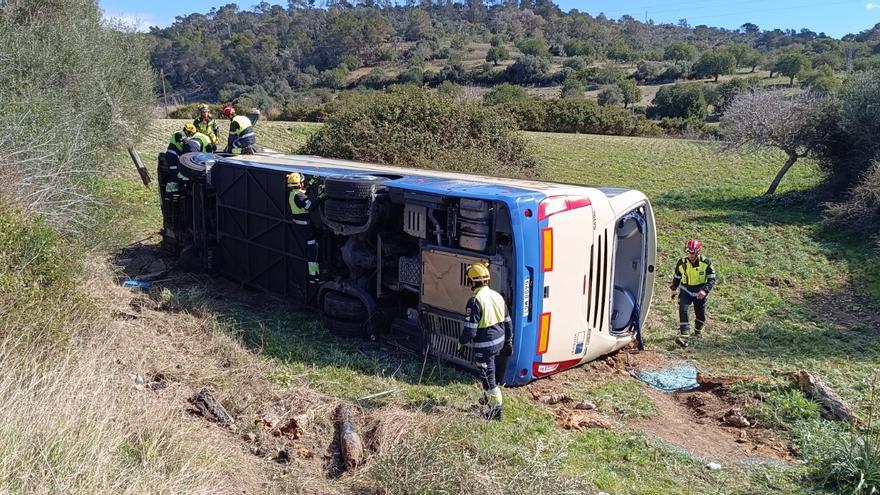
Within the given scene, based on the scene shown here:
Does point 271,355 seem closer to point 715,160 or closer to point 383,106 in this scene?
point 383,106

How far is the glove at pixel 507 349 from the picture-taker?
234 inches

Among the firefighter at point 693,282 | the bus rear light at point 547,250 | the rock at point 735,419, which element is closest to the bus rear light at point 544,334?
the bus rear light at point 547,250

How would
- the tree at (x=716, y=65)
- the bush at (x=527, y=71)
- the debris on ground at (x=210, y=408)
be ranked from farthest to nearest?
the bush at (x=527, y=71) → the tree at (x=716, y=65) → the debris on ground at (x=210, y=408)

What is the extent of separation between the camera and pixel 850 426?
5.63 m

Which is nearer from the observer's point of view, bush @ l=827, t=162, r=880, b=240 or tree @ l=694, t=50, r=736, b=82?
bush @ l=827, t=162, r=880, b=240

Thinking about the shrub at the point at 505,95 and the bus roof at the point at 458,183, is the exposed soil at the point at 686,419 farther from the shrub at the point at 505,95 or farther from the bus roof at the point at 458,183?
the shrub at the point at 505,95

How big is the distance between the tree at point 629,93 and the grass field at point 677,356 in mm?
41403

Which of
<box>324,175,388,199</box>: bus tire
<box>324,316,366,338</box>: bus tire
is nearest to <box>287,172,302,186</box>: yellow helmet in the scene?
<box>324,175,388,199</box>: bus tire

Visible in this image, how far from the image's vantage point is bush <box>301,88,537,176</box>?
17.7 m

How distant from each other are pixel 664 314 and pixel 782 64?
2784 inches

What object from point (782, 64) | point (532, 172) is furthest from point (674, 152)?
point (782, 64)

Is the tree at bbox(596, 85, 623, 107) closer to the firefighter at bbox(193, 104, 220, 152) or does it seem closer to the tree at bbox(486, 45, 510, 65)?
the tree at bbox(486, 45, 510, 65)

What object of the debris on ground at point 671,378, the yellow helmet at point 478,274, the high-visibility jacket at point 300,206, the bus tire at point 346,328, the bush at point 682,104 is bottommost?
the debris on ground at point 671,378

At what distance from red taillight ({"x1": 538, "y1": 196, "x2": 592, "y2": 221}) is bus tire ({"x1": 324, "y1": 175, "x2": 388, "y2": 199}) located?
5.80 feet
